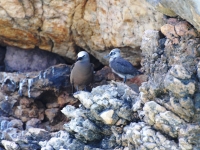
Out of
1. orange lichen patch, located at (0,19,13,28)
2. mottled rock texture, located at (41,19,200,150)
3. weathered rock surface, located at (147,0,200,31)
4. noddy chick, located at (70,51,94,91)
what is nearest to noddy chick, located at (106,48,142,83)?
noddy chick, located at (70,51,94,91)

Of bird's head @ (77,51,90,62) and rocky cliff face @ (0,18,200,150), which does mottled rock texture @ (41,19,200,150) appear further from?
bird's head @ (77,51,90,62)

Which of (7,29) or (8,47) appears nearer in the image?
(7,29)

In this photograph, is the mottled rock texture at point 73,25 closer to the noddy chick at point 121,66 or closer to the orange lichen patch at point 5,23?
the orange lichen patch at point 5,23

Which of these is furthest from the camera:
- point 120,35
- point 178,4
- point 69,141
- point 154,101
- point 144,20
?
point 120,35

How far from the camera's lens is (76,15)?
31.8 ft

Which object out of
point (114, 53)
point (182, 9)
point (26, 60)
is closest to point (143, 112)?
point (182, 9)

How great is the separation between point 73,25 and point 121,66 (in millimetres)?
1356

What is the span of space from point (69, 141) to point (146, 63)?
68.8 inches

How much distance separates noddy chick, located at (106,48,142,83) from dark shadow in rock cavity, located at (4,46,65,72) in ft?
6.24

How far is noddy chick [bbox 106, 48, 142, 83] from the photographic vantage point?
9.14 meters

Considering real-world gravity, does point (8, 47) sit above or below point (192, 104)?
below

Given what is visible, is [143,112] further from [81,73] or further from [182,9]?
[81,73]

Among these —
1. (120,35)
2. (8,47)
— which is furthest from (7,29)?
(120,35)

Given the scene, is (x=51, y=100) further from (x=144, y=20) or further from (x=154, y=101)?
(x=154, y=101)
